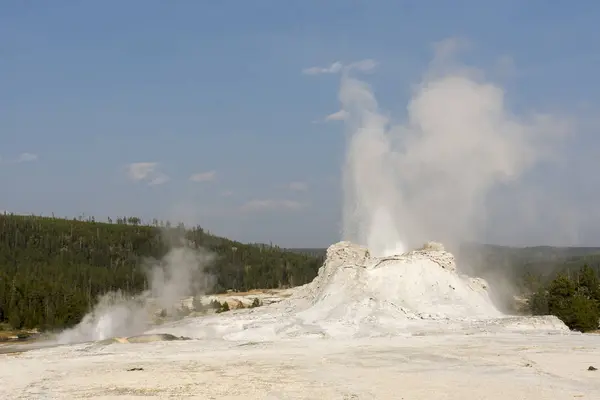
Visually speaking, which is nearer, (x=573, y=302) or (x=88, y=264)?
(x=573, y=302)

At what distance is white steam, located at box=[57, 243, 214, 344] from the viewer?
3881cm

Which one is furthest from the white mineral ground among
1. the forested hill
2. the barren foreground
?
the forested hill

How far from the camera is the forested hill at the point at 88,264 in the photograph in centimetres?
5856

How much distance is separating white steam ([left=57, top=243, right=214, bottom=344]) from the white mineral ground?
26.8 feet

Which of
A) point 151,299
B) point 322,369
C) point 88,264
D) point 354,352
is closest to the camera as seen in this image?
point 322,369

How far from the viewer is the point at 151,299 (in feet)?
220

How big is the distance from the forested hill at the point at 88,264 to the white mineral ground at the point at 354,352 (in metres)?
25.6

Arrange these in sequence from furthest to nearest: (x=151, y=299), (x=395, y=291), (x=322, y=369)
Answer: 1. (x=151, y=299)
2. (x=395, y=291)
3. (x=322, y=369)

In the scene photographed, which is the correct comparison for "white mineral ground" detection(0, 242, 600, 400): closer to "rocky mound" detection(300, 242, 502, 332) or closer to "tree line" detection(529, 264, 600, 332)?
"rocky mound" detection(300, 242, 502, 332)

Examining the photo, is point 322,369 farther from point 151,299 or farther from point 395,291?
point 151,299

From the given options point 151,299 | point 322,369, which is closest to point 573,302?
point 322,369

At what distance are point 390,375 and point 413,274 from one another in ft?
50.4

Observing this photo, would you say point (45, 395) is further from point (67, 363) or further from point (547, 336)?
point (547, 336)

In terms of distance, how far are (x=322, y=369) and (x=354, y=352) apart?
3.62 m
